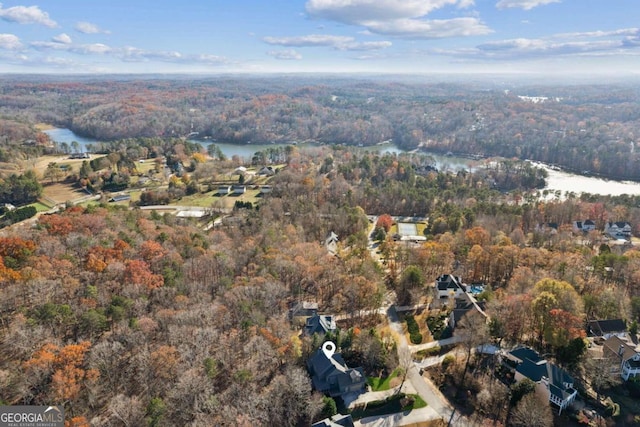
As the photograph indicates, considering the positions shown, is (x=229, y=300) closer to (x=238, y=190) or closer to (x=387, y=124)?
(x=238, y=190)

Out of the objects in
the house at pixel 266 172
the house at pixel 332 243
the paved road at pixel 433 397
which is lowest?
the paved road at pixel 433 397

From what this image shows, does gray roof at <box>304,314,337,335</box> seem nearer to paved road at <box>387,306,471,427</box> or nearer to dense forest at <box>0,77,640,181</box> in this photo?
paved road at <box>387,306,471,427</box>

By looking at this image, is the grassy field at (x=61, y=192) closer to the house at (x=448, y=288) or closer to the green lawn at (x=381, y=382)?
the house at (x=448, y=288)

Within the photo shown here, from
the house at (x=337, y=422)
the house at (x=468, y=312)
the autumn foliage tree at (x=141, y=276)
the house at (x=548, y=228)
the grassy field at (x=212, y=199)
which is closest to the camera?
the house at (x=337, y=422)

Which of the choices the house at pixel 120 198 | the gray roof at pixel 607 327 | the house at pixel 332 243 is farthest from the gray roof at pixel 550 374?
the house at pixel 120 198

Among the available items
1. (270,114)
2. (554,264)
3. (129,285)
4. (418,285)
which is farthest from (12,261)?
(270,114)

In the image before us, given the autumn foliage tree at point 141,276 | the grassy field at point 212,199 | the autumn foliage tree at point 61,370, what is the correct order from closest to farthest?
the autumn foliage tree at point 61,370 < the autumn foliage tree at point 141,276 < the grassy field at point 212,199

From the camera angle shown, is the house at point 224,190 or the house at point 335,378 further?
the house at point 224,190

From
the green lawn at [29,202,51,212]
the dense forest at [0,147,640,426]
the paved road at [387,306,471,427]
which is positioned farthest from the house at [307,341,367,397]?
the green lawn at [29,202,51,212]
